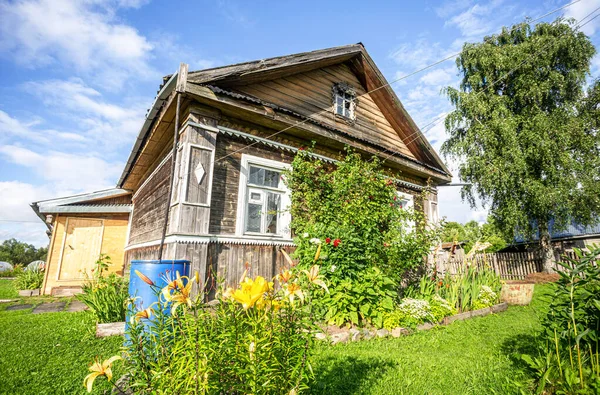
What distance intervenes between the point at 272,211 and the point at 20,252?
93081 mm

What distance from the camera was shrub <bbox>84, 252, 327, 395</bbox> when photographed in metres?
1.28

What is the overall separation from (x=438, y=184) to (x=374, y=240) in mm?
6948

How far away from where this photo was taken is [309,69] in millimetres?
8148

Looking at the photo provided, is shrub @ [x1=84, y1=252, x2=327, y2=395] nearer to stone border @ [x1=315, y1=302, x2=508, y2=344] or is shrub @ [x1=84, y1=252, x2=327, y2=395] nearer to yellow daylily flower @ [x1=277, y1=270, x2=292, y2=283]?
yellow daylily flower @ [x1=277, y1=270, x2=292, y2=283]

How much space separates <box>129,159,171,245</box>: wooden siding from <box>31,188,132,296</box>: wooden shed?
198cm

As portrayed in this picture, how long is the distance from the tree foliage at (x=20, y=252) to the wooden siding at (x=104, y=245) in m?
71.3

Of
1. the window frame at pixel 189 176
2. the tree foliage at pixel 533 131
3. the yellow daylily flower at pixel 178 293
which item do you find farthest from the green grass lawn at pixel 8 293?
the tree foliage at pixel 533 131

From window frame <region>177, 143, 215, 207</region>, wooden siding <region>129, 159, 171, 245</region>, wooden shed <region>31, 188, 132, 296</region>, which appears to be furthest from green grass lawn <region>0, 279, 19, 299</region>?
window frame <region>177, 143, 215, 207</region>

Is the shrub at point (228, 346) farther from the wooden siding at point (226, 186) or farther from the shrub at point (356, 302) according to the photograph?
the wooden siding at point (226, 186)

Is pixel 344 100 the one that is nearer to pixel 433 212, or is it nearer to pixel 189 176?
pixel 433 212

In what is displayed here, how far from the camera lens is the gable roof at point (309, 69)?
562 centimetres

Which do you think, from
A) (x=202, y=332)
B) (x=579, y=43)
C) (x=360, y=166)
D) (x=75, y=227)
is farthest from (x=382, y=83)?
(x=579, y=43)

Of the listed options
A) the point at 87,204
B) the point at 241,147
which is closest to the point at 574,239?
the point at 241,147

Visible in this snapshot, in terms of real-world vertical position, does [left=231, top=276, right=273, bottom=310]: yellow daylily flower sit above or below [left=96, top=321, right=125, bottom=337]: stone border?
above
